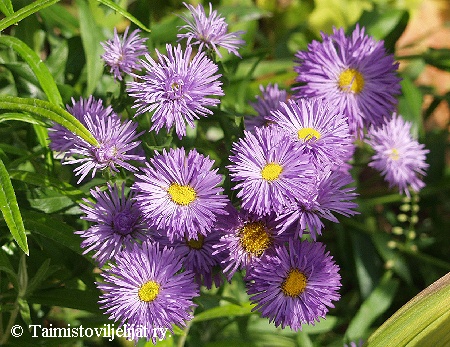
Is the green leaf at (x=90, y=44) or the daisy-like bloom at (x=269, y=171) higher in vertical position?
the green leaf at (x=90, y=44)

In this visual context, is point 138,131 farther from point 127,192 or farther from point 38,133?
point 38,133

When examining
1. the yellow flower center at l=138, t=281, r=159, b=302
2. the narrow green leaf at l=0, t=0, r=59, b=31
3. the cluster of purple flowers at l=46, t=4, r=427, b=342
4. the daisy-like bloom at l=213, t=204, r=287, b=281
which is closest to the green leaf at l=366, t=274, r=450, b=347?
the cluster of purple flowers at l=46, t=4, r=427, b=342

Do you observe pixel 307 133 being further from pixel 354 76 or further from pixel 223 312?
pixel 223 312

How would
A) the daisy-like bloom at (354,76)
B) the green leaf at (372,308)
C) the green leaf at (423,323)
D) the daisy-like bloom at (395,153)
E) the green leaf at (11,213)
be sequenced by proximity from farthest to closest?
the green leaf at (372,308), the daisy-like bloom at (395,153), the daisy-like bloom at (354,76), the green leaf at (423,323), the green leaf at (11,213)

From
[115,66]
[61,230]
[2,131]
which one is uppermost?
[2,131]

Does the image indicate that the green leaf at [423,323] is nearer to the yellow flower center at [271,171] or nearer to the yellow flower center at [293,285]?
the yellow flower center at [293,285]

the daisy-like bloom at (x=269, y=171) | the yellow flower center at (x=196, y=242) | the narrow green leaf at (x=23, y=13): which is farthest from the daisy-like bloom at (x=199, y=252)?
the narrow green leaf at (x=23, y=13)

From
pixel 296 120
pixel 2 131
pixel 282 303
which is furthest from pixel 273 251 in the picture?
pixel 2 131
